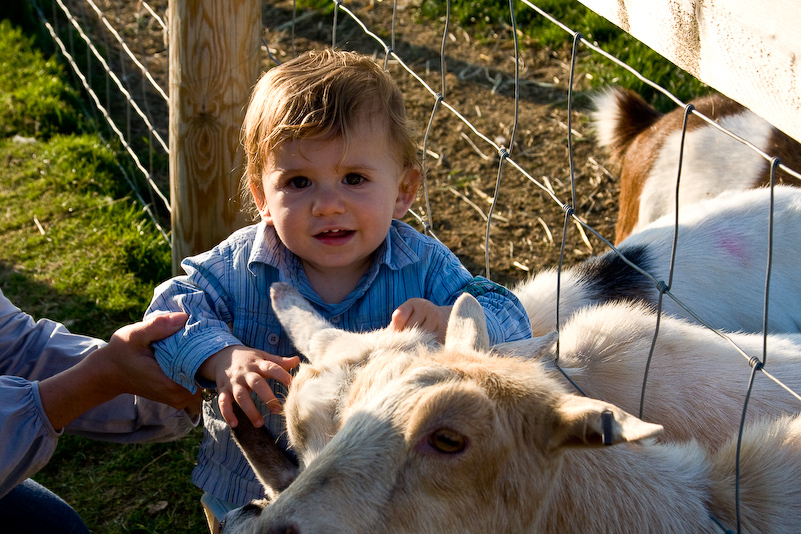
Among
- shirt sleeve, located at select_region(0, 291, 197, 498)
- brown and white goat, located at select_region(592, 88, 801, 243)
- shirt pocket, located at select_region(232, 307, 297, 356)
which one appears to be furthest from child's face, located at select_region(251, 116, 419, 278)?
brown and white goat, located at select_region(592, 88, 801, 243)

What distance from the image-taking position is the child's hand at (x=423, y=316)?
220 centimetres

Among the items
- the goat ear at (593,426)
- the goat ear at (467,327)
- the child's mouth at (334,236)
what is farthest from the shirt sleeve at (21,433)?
the goat ear at (593,426)

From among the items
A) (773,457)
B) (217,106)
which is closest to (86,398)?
(217,106)

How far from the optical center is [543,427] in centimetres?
169

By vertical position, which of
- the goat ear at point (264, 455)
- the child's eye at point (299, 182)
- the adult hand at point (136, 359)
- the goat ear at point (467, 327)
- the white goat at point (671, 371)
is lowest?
the goat ear at point (264, 455)

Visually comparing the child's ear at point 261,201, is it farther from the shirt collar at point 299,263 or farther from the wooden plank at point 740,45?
the wooden plank at point 740,45

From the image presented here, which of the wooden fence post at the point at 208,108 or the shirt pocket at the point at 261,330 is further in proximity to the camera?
the wooden fence post at the point at 208,108

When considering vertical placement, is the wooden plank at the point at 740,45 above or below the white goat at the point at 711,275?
above

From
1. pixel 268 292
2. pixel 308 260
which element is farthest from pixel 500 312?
pixel 268 292

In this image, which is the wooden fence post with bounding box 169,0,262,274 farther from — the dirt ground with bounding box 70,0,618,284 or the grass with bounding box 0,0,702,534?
the dirt ground with bounding box 70,0,618,284

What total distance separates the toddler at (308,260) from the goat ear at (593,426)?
2.09 feet

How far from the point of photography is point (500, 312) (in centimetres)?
243

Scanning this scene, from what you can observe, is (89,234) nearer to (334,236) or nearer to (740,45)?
(334,236)

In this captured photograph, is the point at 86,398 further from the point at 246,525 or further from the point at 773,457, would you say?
the point at 773,457
